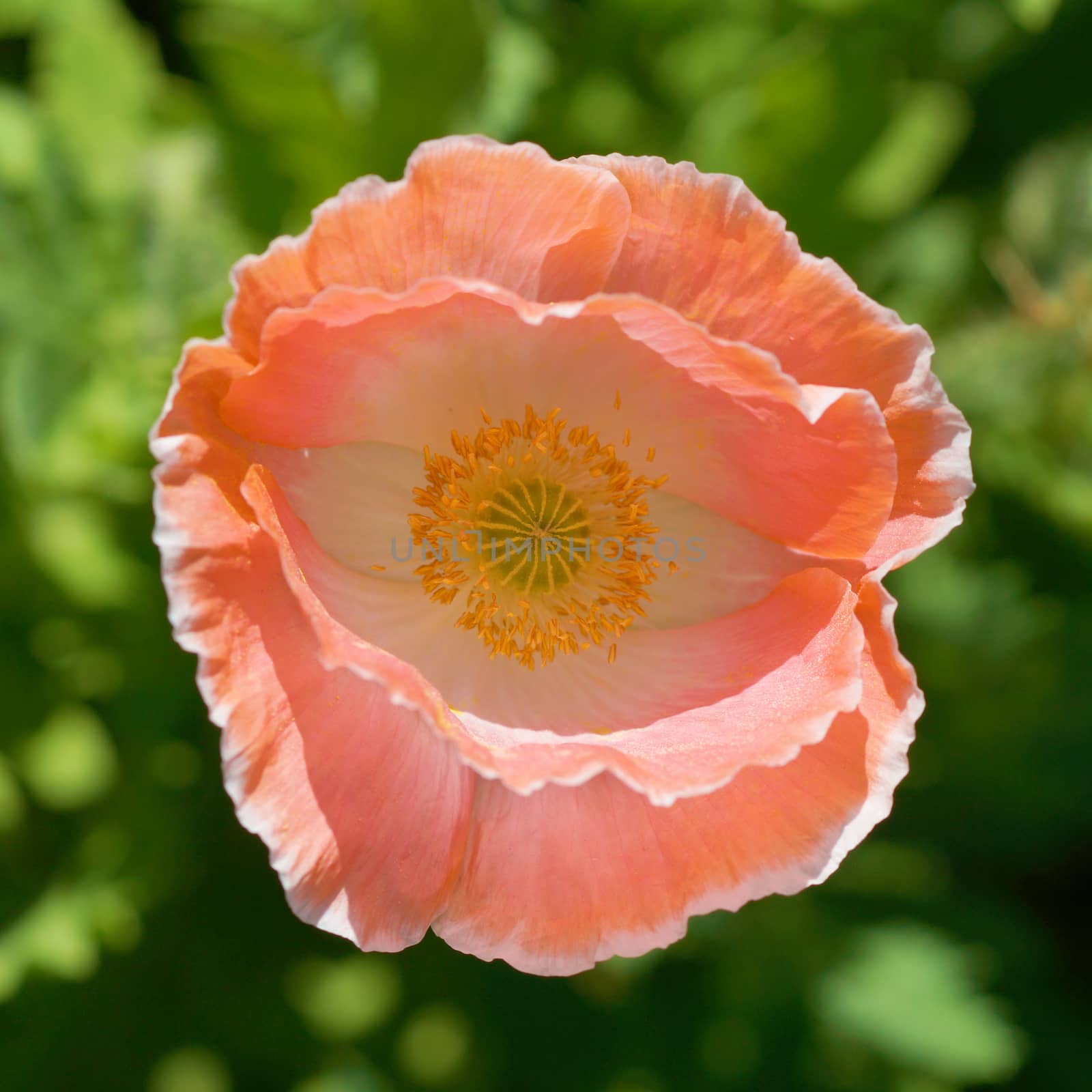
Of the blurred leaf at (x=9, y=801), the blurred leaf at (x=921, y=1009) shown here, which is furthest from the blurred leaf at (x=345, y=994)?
the blurred leaf at (x=921, y=1009)

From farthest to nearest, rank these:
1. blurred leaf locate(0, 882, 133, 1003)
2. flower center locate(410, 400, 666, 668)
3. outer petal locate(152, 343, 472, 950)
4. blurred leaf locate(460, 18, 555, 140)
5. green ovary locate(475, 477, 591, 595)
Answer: blurred leaf locate(460, 18, 555, 140)
blurred leaf locate(0, 882, 133, 1003)
green ovary locate(475, 477, 591, 595)
flower center locate(410, 400, 666, 668)
outer petal locate(152, 343, 472, 950)

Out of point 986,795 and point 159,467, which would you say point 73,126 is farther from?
point 986,795

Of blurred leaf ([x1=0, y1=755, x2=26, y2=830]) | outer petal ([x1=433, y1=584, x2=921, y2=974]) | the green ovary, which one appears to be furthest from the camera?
blurred leaf ([x1=0, y1=755, x2=26, y2=830])

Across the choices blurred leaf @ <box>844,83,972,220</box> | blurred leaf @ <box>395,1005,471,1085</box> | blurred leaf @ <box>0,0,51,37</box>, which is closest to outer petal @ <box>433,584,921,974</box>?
blurred leaf @ <box>844,83,972,220</box>

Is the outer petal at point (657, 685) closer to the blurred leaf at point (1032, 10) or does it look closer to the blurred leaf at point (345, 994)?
the blurred leaf at point (1032, 10)

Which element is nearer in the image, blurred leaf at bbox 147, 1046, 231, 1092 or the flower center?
the flower center

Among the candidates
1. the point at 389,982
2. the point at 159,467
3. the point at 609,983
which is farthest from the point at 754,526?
the point at 389,982

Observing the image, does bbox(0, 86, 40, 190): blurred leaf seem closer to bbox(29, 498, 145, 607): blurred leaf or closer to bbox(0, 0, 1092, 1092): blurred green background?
bbox(0, 0, 1092, 1092): blurred green background
